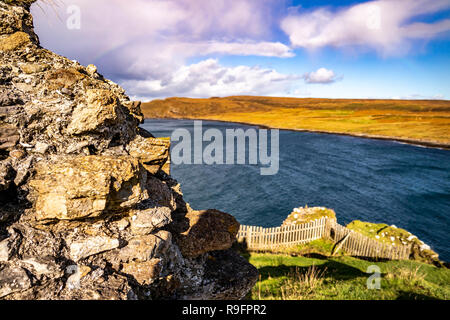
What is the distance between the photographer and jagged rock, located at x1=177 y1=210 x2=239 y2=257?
5133 millimetres

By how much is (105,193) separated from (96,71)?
3.73 metres

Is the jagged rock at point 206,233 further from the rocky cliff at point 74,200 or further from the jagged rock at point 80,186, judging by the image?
the jagged rock at point 80,186

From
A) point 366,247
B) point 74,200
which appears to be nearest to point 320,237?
point 366,247

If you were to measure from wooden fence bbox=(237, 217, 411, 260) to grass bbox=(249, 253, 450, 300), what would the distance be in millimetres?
1257

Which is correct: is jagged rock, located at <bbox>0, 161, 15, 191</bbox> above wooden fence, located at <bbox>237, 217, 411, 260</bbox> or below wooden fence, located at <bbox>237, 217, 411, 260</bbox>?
above

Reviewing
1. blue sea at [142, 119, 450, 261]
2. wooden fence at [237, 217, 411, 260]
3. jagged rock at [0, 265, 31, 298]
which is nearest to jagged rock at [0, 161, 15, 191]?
jagged rock at [0, 265, 31, 298]

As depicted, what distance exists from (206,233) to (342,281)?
293 inches

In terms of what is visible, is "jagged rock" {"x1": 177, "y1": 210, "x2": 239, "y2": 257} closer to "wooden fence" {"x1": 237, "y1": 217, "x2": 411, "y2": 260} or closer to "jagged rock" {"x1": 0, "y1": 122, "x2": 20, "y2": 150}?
"jagged rock" {"x1": 0, "y1": 122, "x2": 20, "y2": 150}

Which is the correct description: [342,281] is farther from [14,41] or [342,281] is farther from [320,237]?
[14,41]

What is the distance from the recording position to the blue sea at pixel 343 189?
75.7ft

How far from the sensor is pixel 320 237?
18.0m

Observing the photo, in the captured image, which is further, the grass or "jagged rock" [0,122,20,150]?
the grass

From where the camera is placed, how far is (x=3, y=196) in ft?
10.9
